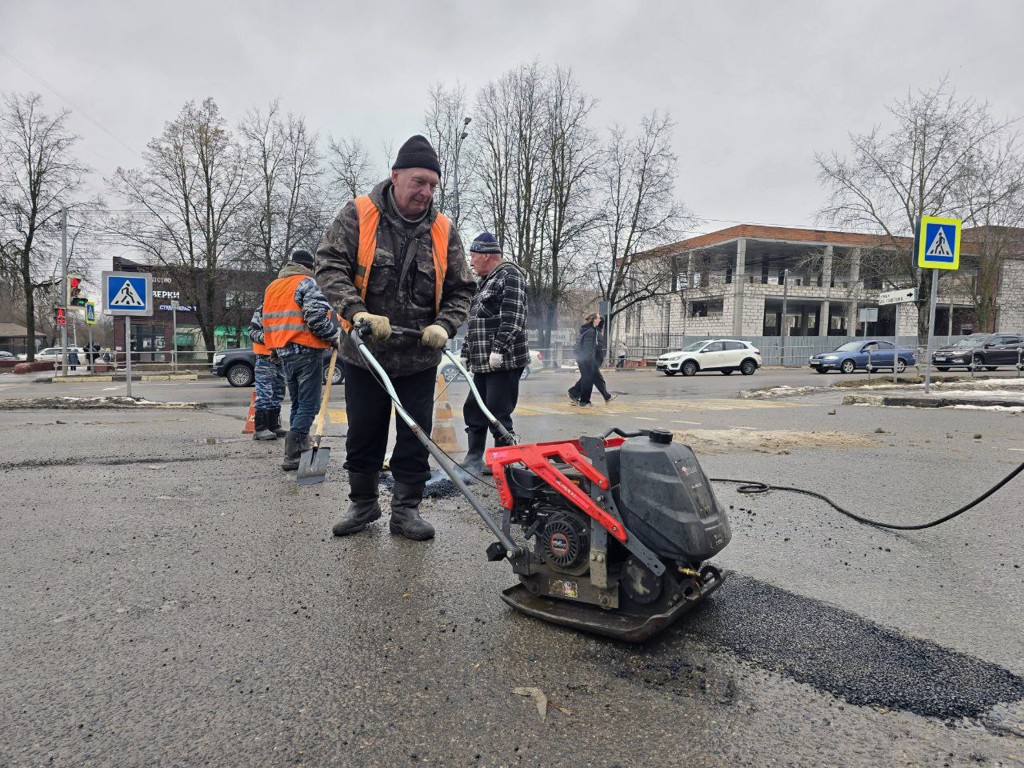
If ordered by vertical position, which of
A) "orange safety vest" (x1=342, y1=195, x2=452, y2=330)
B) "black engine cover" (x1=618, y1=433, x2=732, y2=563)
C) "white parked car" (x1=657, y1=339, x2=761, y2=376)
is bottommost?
"black engine cover" (x1=618, y1=433, x2=732, y2=563)

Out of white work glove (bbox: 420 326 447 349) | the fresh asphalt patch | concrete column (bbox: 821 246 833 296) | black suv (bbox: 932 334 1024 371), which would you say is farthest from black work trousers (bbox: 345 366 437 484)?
concrete column (bbox: 821 246 833 296)

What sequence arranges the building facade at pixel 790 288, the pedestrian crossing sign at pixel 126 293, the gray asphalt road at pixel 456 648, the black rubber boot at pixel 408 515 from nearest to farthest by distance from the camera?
the gray asphalt road at pixel 456 648 < the black rubber boot at pixel 408 515 < the pedestrian crossing sign at pixel 126 293 < the building facade at pixel 790 288

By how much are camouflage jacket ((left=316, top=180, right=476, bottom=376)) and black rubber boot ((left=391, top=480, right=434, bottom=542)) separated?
25.6 inches

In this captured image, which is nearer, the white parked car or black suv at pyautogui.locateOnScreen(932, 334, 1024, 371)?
the white parked car

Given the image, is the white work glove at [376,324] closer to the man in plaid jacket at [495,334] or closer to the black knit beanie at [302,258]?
the man in plaid jacket at [495,334]

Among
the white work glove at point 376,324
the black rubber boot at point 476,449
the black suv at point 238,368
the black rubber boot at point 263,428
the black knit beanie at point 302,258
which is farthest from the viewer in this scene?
the black suv at point 238,368

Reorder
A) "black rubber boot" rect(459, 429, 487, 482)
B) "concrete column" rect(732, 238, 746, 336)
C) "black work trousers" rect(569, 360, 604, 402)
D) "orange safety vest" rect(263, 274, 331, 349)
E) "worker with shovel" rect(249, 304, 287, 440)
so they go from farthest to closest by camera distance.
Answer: "concrete column" rect(732, 238, 746, 336) → "black work trousers" rect(569, 360, 604, 402) → "worker with shovel" rect(249, 304, 287, 440) → "orange safety vest" rect(263, 274, 331, 349) → "black rubber boot" rect(459, 429, 487, 482)

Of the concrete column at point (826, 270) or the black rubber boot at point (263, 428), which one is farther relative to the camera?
the concrete column at point (826, 270)

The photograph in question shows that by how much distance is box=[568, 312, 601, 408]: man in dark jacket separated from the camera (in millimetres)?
11125

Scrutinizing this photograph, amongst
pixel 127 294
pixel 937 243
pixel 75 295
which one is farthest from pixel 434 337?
pixel 75 295

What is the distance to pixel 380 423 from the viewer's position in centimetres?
355

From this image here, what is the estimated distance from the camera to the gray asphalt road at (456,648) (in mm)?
1636

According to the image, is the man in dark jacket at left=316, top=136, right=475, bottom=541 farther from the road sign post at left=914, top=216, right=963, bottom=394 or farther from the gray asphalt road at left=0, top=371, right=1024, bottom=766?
the road sign post at left=914, top=216, right=963, bottom=394

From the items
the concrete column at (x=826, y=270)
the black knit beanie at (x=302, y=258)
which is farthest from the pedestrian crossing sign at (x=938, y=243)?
the concrete column at (x=826, y=270)
